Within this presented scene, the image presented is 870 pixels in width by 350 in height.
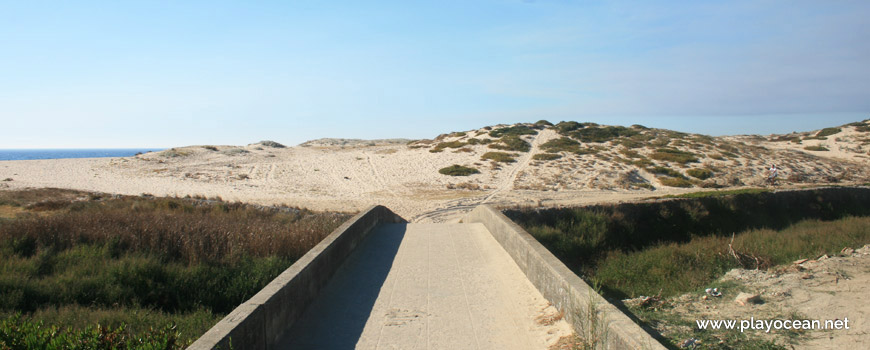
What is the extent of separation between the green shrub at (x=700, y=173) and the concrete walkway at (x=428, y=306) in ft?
90.7

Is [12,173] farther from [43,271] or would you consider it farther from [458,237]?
[458,237]

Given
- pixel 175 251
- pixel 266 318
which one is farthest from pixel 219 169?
pixel 266 318

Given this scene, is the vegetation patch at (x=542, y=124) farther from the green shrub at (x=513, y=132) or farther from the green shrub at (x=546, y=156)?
the green shrub at (x=546, y=156)

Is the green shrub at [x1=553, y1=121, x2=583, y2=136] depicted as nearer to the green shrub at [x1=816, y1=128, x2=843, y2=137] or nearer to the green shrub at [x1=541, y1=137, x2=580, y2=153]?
the green shrub at [x1=541, y1=137, x2=580, y2=153]

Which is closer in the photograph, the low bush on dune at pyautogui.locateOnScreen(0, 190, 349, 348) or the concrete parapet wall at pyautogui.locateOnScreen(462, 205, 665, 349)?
the concrete parapet wall at pyautogui.locateOnScreen(462, 205, 665, 349)

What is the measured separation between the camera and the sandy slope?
82.9ft

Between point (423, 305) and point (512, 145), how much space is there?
128ft

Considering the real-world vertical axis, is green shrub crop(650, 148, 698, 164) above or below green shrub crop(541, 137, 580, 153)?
below

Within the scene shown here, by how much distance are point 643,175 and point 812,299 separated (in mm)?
27251

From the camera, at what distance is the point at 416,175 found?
34438 mm

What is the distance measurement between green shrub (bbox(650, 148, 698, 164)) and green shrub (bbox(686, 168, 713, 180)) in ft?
9.17

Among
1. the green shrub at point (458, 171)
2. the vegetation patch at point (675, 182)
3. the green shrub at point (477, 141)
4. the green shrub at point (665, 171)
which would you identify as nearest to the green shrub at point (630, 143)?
the green shrub at point (665, 171)

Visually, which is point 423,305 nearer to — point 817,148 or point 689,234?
point 689,234

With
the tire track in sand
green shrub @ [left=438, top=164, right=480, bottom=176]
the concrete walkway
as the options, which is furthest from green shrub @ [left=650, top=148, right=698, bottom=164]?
the concrete walkway
